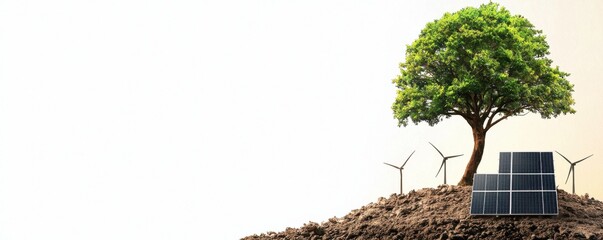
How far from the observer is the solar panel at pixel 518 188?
28.6 m

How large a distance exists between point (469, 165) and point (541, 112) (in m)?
3.36

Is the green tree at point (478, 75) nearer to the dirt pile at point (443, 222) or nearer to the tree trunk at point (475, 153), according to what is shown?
the tree trunk at point (475, 153)

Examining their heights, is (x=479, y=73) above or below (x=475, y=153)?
above

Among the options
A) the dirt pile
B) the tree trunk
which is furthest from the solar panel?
the tree trunk

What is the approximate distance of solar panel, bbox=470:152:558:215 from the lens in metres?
28.6

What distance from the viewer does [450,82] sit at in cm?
3347

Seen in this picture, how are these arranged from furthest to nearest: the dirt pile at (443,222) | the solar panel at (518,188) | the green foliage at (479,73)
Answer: the green foliage at (479,73) → the solar panel at (518,188) → the dirt pile at (443,222)

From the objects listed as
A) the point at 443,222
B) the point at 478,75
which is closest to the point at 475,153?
the point at 478,75

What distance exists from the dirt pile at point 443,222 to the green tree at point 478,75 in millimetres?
2881

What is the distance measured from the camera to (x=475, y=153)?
33.6m

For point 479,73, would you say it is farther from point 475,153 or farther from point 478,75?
point 475,153

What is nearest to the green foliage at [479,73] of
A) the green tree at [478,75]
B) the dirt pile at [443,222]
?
the green tree at [478,75]

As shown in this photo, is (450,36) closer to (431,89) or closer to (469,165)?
(431,89)

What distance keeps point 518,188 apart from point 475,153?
4390 mm
